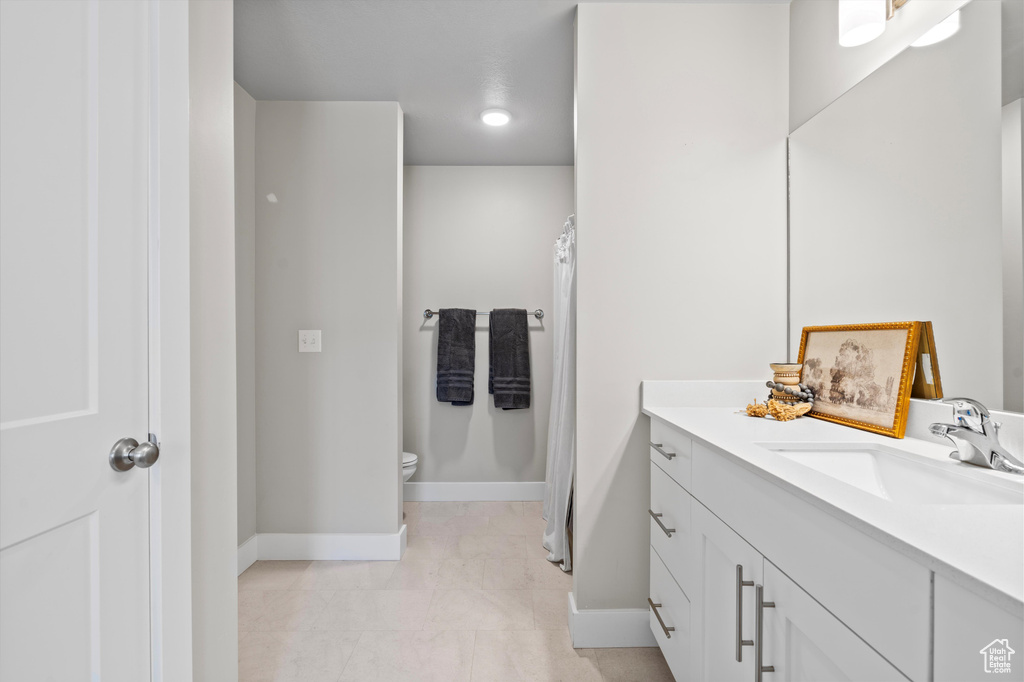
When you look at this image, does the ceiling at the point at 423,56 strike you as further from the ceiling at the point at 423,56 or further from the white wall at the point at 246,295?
the white wall at the point at 246,295

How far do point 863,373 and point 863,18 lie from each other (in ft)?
3.50

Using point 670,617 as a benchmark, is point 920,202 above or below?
above

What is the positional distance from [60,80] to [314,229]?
5.45 feet

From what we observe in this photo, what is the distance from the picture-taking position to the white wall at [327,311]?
247 cm

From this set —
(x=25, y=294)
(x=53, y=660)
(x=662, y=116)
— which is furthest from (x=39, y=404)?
(x=662, y=116)

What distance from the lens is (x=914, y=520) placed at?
0.64m

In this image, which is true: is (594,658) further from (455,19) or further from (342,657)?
(455,19)

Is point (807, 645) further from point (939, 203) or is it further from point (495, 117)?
point (495, 117)

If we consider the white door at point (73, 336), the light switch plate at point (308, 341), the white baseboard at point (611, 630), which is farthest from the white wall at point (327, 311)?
the white door at point (73, 336)

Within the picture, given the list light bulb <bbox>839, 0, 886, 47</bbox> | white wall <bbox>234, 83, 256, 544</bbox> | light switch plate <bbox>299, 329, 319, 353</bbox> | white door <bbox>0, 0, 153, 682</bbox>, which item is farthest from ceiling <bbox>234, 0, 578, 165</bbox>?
light switch plate <bbox>299, 329, 319, 353</bbox>

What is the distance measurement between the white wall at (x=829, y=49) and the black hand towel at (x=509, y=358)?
200 centimetres

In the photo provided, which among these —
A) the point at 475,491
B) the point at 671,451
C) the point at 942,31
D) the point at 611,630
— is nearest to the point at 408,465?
the point at 475,491

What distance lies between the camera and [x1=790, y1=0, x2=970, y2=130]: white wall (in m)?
1.31

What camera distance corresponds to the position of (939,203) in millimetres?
1211
